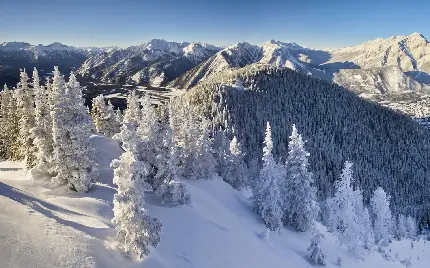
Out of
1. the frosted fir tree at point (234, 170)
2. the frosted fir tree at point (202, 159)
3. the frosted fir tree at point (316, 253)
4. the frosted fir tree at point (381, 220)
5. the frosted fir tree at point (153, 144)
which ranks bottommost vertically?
the frosted fir tree at point (381, 220)

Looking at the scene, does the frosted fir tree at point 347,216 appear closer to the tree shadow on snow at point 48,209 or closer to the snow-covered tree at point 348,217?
the snow-covered tree at point 348,217

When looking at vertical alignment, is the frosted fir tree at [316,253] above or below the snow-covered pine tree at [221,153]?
below

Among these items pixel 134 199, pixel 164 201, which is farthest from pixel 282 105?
pixel 134 199

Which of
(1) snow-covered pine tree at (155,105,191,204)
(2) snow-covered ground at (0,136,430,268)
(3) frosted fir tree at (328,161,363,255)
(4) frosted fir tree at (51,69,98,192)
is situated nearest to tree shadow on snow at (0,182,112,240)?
(2) snow-covered ground at (0,136,430,268)

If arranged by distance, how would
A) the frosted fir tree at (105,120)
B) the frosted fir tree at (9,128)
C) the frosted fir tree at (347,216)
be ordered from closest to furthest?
the frosted fir tree at (347,216)
the frosted fir tree at (9,128)
the frosted fir tree at (105,120)

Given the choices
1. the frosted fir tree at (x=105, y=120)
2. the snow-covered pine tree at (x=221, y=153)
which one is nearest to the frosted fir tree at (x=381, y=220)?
the snow-covered pine tree at (x=221, y=153)

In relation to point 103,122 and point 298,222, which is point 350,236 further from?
point 103,122

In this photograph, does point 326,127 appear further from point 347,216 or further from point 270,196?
point 270,196
